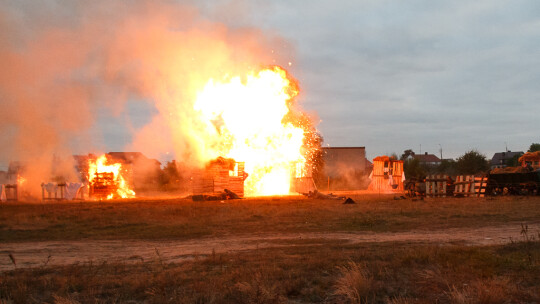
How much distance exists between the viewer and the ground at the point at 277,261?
8391 mm

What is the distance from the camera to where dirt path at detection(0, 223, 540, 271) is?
41.3ft

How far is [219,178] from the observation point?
127 ft

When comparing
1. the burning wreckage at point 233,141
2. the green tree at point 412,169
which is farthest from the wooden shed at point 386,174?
the green tree at point 412,169

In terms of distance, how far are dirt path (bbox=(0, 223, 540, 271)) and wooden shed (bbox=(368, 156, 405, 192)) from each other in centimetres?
3133

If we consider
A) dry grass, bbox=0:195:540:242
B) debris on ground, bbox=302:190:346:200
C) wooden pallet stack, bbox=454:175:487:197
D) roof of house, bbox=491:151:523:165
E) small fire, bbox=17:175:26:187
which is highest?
roof of house, bbox=491:151:523:165

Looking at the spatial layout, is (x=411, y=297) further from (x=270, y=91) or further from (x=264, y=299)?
(x=270, y=91)

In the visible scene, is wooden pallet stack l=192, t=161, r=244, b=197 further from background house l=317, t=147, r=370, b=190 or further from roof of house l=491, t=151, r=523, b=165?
roof of house l=491, t=151, r=523, b=165

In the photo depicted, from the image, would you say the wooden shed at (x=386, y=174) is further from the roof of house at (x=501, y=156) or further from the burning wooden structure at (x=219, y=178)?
the roof of house at (x=501, y=156)

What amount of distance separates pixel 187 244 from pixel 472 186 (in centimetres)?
2649

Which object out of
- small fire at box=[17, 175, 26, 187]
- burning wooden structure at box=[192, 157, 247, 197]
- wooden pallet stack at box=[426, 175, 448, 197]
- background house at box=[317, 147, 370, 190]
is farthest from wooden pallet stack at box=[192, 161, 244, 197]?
background house at box=[317, 147, 370, 190]

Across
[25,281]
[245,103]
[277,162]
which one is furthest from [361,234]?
[277,162]

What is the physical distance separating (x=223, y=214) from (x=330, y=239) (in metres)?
9.06

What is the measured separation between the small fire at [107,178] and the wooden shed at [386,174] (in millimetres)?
25138

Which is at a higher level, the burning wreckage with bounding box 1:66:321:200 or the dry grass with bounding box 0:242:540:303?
the burning wreckage with bounding box 1:66:321:200
